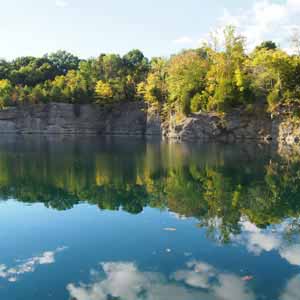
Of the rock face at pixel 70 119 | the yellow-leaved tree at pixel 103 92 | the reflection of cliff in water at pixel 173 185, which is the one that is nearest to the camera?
the reflection of cliff in water at pixel 173 185

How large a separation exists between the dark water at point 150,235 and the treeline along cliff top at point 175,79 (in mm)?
29845

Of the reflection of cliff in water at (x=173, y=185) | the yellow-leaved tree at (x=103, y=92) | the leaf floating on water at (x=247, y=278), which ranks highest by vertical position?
the yellow-leaved tree at (x=103, y=92)

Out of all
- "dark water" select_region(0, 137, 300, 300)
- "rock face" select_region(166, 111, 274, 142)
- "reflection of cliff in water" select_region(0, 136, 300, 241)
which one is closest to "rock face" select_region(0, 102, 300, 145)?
"rock face" select_region(166, 111, 274, 142)

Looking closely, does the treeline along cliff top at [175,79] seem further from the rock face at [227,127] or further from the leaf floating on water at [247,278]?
the leaf floating on water at [247,278]

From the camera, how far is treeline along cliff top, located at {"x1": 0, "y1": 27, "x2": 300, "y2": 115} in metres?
51.6

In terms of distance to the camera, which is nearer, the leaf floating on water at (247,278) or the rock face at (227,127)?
the leaf floating on water at (247,278)

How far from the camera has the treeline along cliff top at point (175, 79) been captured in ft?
169

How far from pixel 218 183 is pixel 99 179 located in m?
6.35

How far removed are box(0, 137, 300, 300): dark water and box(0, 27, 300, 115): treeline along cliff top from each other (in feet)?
97.9

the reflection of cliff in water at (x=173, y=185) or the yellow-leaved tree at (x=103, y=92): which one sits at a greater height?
the yellow-leaved tree at (x=103, y=92)

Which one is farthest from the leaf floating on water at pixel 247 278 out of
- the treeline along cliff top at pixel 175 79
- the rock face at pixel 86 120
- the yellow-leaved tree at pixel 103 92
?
the yellow-leaved tree at pixel 103 92

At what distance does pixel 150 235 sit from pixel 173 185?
26.6 ft

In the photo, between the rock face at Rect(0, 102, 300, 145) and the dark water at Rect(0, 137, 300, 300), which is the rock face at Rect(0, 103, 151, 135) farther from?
the dark water at Rect(0, 137, 300, 300)

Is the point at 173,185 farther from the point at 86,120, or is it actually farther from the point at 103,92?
the point at 86,120
